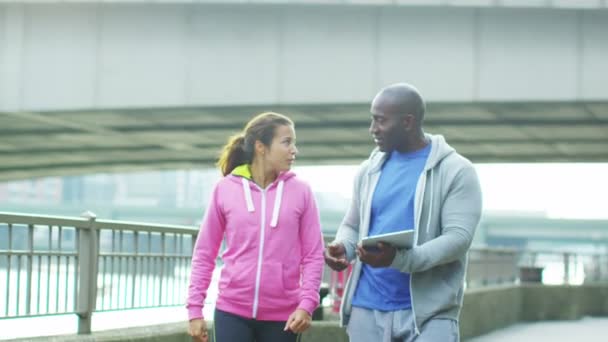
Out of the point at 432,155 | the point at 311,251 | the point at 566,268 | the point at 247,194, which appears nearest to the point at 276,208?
the point at 247,194

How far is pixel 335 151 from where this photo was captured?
47.3m

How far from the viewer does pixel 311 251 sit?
5172mm

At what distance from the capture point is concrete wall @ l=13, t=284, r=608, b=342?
964cm

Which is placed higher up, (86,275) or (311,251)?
(311,251)

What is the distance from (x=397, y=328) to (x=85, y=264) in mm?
4931

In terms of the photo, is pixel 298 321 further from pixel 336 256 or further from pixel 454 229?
pixel 454 229

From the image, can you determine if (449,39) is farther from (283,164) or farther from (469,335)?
(283,164)

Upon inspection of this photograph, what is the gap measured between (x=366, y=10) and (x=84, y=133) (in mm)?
13840

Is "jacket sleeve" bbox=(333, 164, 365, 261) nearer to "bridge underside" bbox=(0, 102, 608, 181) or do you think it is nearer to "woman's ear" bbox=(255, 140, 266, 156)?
"woman's ear" bbox=(255, 140, 266, 156)

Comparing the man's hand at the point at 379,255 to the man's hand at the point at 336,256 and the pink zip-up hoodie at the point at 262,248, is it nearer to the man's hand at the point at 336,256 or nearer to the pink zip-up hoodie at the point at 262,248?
the man's hand at the point at 336,256

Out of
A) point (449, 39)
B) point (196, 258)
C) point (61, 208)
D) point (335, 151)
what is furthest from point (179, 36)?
point (61, 208)

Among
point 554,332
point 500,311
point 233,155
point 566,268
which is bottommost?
point 554,332

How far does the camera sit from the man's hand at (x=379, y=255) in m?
4.48

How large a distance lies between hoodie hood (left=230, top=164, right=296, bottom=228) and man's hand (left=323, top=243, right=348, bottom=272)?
0.29m
